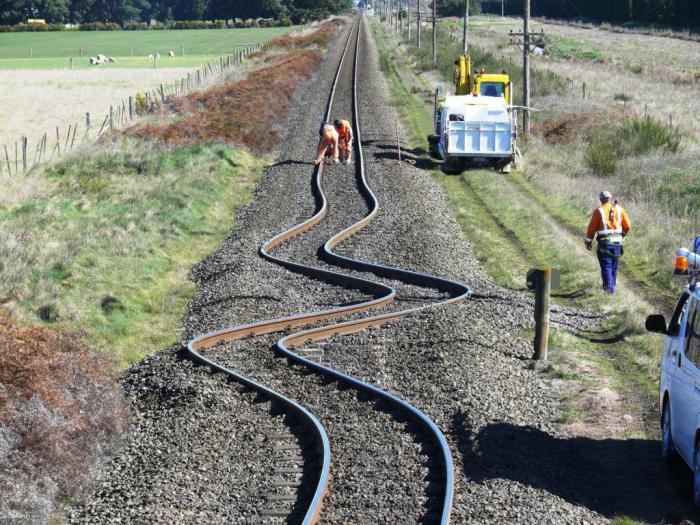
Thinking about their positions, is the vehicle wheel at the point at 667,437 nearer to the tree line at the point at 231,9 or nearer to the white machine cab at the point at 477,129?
the white machine cab at the point at 477,129

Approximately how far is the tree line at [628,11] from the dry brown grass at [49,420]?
11051 centimetres

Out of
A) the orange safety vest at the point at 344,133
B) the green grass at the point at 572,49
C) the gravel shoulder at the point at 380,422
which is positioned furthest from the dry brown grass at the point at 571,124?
the green grass at the point at 572,49

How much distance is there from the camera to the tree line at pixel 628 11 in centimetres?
11608

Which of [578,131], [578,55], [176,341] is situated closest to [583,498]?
[176,341]

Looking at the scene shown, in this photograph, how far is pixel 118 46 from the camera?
134 m

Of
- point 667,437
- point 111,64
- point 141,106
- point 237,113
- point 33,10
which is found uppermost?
point 33,10

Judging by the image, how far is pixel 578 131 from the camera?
3675 cm

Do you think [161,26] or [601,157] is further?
[161,26]

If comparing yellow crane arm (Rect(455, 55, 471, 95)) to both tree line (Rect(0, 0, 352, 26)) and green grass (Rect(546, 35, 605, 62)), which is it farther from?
tree line (Rect(0, 0, 352, 26))

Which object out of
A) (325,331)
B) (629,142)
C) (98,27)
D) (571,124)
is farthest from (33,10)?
(325,331)

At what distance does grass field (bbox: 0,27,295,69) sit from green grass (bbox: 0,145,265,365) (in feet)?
226

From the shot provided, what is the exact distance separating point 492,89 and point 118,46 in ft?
354

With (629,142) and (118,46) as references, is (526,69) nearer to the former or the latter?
(629,142)

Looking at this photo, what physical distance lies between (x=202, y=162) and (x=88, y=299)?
1373 centimetres
